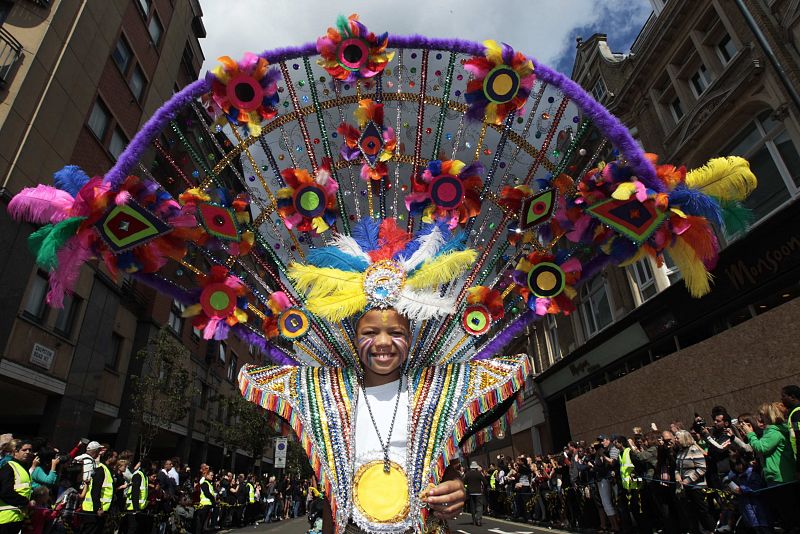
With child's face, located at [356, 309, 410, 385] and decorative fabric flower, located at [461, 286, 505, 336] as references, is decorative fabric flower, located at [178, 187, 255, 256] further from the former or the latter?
decorative fabric flower, located at [461, 286, 505, 336]

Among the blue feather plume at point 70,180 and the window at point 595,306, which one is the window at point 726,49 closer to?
the window at point 595,306

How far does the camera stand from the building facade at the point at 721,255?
10.4 metres

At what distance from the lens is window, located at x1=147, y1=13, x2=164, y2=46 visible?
19062 mm

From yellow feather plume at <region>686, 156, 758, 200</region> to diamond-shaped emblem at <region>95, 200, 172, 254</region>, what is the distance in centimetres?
352

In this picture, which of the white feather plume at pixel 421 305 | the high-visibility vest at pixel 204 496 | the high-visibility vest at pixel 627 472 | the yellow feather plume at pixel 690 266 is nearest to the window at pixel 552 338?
the high-visibility vest at pixel 627 472

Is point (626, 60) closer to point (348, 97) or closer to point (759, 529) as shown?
point (759, 529)

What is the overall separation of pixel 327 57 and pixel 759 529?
6960mm

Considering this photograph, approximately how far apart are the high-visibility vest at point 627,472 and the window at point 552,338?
14349 millimetres

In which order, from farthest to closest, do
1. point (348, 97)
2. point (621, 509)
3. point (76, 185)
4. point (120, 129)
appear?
point (120, 129)
point (621, 509)
point (348, 97)
point (76, 185)

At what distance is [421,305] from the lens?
2.99 m

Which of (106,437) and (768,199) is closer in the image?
(768,199)

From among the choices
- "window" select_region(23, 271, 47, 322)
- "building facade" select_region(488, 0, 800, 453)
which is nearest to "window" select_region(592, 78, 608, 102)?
"building facade" select_region(488, 0, 800, 453)

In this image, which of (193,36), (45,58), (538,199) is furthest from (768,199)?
(193,36)

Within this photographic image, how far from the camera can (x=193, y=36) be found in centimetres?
2341
